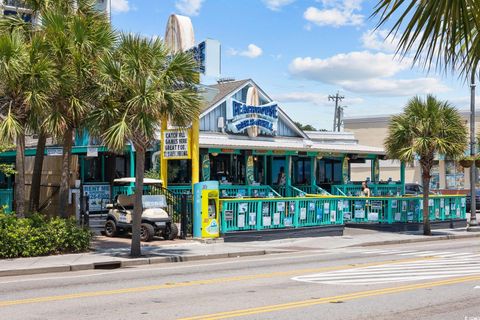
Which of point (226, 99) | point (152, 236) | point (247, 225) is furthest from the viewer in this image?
point (226, 99)

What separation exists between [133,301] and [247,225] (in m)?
12.4

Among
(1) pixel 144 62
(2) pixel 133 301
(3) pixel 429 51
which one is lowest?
(2) pixel 133 301

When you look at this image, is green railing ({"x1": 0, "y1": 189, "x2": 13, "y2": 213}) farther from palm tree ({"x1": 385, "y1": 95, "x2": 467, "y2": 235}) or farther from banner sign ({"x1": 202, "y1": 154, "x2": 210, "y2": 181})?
palm tree ({"x1": 385, "y1": 95, "x2": 467, "y2": 235})

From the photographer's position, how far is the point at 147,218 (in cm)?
2022

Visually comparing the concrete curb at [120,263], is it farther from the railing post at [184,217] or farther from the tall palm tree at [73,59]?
the tall palm tree at [73,59]

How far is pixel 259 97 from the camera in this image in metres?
34.3

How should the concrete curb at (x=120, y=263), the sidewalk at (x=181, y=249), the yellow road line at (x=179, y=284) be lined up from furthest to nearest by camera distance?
the sidewalk at (x=181, y=249)
the concrete curb at (x=120, y=263)
the yellow road line at (x=179, y=284)

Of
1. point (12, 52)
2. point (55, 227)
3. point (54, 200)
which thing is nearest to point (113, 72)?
point (12, 52)

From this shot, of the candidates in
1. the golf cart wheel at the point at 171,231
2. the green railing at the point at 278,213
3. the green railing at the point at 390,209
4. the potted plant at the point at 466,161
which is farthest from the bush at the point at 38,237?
the potted plant at the point at 466,161

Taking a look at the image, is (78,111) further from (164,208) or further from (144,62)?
(164,208)

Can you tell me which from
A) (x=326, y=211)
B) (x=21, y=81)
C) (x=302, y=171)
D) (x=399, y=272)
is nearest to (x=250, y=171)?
(x=302, y=171)

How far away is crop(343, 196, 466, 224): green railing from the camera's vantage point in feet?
87.2

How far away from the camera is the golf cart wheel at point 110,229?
21.2 meters

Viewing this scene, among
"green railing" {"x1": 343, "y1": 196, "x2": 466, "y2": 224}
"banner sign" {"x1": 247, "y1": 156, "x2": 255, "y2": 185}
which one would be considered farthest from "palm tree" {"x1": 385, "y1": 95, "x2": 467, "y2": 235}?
"banner sign" {"x1": 247, "y1": 156, "x2": 255, "y2": 185}
